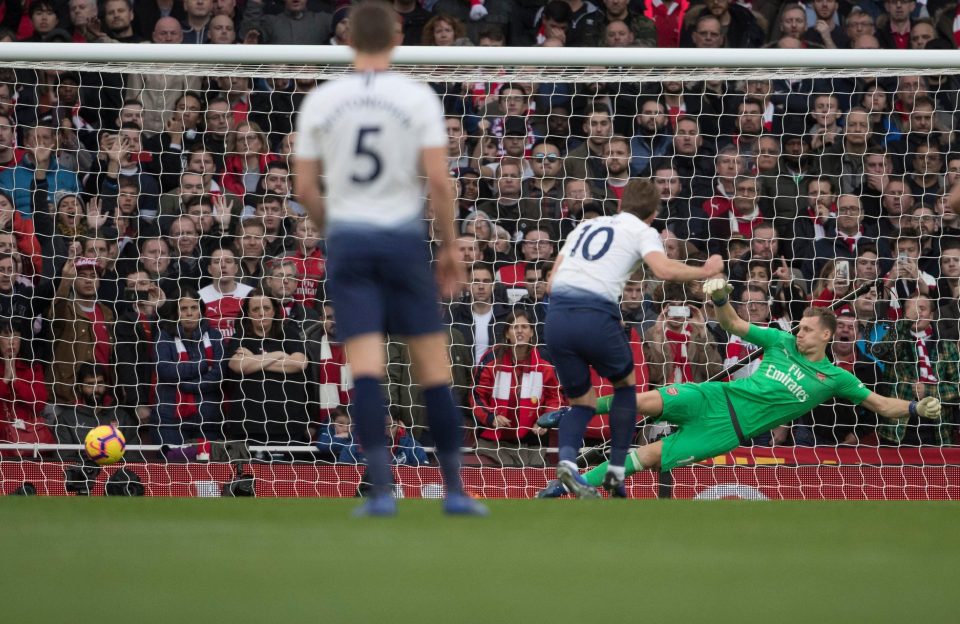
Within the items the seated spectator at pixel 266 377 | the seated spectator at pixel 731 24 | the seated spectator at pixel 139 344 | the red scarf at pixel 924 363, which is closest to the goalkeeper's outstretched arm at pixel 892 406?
the red scarf at pixel 924 363

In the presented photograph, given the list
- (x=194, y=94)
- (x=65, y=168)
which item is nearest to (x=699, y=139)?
(x=194, y=94)

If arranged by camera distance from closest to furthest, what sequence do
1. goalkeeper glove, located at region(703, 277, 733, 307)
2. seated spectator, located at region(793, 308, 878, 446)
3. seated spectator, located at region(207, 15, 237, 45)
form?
goalkeeper glove, located at region(703, 277, 733, 307)
seated spectator, located at region(793, 308, 878, 446)
seated spectator, located at region(207, 15, 237, 45)

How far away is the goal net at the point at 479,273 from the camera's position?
29.8 feet

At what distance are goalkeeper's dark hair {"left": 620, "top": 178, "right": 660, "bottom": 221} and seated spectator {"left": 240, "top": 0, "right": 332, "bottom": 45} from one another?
4.70 metres

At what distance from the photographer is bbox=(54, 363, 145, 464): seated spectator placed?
9.02m

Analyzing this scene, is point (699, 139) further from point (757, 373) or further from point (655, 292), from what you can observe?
point (757, 373)

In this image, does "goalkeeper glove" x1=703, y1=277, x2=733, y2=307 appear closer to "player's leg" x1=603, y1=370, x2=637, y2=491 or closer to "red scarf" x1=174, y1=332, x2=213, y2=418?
"player's leg" x1=603, y1=370, x2=637, y2=491

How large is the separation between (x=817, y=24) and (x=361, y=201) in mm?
8019

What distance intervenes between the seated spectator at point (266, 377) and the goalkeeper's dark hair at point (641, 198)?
3050 millimetres

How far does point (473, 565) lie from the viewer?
13.5 feet

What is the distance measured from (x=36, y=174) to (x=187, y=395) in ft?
6.81

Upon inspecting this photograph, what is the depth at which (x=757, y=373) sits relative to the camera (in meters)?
8.67

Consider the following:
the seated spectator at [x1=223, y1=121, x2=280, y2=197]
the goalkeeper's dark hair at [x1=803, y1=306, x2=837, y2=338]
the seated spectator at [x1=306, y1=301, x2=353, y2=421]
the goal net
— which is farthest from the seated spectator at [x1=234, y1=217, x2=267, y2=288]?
the goalkeeper's dark hair at [x1=803, y1=306, x2=837, y2=338]

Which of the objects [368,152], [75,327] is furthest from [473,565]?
[75,327]
